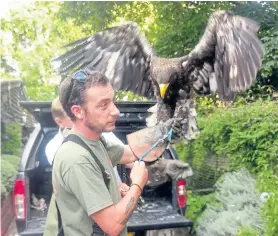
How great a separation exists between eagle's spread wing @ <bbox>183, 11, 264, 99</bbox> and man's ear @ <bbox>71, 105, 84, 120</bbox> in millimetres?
1887

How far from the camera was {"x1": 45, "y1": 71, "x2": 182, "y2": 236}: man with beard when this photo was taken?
1838 millimetres

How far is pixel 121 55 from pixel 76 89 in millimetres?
2913

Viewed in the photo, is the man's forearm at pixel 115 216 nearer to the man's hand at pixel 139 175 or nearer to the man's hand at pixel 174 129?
the man's hand at pixel 139 175

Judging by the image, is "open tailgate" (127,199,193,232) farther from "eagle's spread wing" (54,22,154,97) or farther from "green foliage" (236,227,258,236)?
"eagle's spread wing" (54,22,154,97)

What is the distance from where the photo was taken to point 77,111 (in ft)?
6.44

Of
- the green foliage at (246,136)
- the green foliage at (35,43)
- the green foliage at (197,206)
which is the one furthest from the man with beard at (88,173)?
the green foliage at (35,43)

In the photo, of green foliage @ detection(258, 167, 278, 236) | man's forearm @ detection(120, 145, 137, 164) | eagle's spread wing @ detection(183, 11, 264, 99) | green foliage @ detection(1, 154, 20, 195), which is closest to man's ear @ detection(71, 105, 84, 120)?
man's forearm @ detection(120, 145, 137, 164)

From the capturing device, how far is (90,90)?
1941 mm

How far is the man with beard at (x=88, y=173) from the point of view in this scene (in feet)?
6.03

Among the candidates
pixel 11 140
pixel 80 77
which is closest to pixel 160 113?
pixel 80 77

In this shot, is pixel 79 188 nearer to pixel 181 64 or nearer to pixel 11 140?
pixel 181 64

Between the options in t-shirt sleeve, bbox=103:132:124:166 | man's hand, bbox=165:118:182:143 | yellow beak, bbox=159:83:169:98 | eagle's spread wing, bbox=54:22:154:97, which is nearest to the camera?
t-shirt sleeve, bbox=103:132:124:166

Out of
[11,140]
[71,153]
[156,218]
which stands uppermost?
[71,153]

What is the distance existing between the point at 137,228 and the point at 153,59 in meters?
1.61
